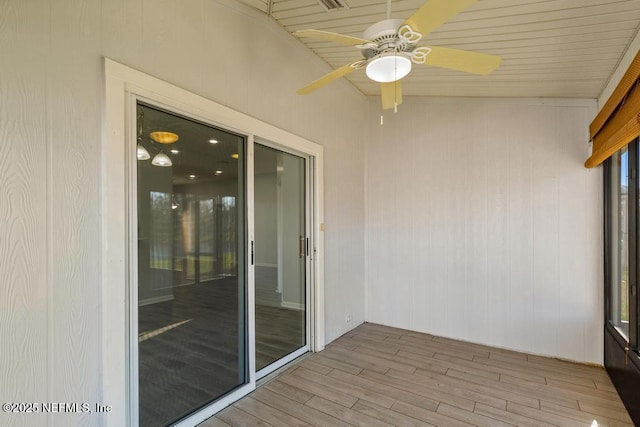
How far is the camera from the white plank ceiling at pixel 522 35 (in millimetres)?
2107

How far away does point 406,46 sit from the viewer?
1603mm

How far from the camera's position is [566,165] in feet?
11.0

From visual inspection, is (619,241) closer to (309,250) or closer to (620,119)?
(620,119)

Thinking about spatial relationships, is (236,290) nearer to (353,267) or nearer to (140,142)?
(140,142)

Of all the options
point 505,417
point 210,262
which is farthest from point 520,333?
point 210,262

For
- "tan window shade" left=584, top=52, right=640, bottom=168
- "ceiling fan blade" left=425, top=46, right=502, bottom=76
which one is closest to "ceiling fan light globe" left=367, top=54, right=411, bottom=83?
"ceiling fan blade" left=425, top=46, right=502, bottom=76

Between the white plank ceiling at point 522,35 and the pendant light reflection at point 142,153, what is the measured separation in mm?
1526

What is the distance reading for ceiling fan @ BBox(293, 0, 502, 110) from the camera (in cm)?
140

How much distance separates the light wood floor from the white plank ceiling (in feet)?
9.28

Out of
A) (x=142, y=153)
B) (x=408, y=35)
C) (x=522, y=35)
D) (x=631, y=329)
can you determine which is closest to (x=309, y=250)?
(x=142, y=153)

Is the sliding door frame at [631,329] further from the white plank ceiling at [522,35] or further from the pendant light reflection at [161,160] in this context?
the pendant light reflection at [161,160]

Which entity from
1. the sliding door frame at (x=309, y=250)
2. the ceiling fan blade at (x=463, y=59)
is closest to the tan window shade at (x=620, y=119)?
the ceiling fan blade at (x=463, y=59)

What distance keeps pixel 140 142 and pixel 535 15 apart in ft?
9.06

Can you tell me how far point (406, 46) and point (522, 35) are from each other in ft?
4.79
